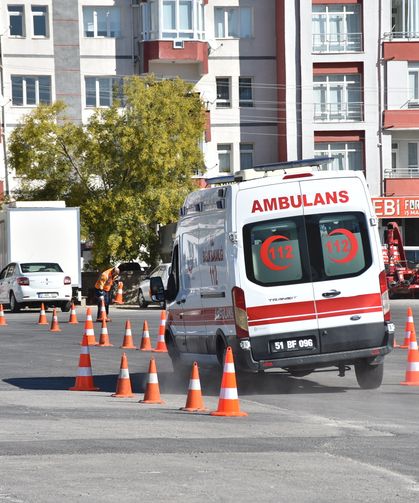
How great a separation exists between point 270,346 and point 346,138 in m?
49.1

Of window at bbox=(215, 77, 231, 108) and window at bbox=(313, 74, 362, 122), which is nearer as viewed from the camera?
window at bbox=(313, 74, 362, 122)

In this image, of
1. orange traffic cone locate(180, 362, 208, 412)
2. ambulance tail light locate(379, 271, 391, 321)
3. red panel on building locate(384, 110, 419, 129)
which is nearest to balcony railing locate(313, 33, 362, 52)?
red panel on building locate(384, 110, 419, 129)

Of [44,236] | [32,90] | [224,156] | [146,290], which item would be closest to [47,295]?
[44,236]

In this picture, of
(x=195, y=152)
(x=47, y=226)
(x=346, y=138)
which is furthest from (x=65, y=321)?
(x=346, y=138)

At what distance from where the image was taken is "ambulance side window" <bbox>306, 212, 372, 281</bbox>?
57.6 ft

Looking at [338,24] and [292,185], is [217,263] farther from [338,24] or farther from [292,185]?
[338,24]

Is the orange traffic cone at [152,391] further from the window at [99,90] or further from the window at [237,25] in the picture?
the window at [237,25]

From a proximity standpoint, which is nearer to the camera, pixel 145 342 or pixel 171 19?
pixel 145 342

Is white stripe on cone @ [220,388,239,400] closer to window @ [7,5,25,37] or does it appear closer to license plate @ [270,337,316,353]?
license plate @ [270,337,316,353]

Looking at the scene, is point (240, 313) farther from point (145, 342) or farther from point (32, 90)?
point (32, 90)

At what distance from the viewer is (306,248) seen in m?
17.5

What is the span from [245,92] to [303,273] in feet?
166

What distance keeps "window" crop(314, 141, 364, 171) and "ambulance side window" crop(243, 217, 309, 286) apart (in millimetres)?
48201

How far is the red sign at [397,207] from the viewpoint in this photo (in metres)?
63.4
